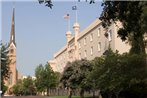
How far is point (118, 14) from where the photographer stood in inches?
541

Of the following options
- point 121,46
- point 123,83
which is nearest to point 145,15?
point 123,83

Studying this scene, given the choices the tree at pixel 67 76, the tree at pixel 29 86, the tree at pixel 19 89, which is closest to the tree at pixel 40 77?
the tree at pixel 29 86

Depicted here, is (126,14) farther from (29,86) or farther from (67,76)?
(29,86)

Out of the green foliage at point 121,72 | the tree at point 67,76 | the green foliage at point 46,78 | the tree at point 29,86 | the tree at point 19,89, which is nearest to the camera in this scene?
the green foliage at point 121,72

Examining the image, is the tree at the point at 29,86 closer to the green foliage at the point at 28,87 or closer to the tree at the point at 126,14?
the green foliage at the point at 28,87

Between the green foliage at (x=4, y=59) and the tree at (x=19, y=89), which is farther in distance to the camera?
the tree at (x=19, y=89)

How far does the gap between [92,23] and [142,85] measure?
33777 millimetres

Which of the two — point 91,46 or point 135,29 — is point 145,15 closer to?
point 135,29

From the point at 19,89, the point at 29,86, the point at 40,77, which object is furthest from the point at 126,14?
the point at 19,89

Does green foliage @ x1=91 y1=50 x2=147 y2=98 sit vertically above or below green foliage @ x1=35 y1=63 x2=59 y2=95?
below

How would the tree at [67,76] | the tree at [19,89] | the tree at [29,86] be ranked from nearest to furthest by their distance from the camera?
1. the tree at [67,76]
2. the tree at [29,86]
3. the tree at [19,89]

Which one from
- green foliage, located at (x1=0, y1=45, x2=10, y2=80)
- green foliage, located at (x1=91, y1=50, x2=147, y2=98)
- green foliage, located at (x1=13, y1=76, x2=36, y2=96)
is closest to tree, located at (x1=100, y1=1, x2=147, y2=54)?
green foliage, located at (x1=91, y1=50, x2=147, y2=98)

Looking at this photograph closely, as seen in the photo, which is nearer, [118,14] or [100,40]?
[118,14]

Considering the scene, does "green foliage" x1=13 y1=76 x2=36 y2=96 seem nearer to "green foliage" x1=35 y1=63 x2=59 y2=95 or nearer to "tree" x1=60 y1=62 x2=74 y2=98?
"green foliage" x1=35 y1=63 x2=59 y2=95
